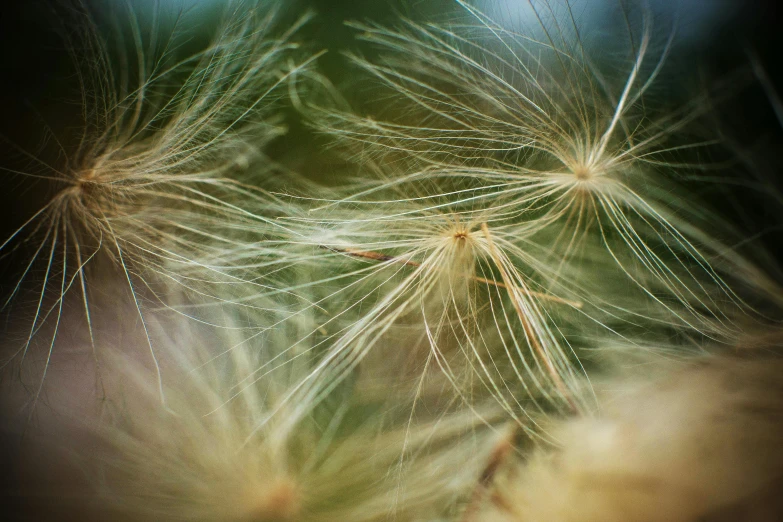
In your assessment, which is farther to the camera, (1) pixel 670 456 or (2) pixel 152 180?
(2) pixel 152 180

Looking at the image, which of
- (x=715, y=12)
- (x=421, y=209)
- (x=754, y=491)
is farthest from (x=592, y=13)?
(x=754, y=491)

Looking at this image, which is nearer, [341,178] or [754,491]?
[754,491]

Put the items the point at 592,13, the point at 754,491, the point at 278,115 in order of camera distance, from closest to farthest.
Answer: the point at 754,491
the point at 592,13
the point at 278,115

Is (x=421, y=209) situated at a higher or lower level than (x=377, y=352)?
higher

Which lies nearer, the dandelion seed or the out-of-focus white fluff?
the out-of-focus white fluff

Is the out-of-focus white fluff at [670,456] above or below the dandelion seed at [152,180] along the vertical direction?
below

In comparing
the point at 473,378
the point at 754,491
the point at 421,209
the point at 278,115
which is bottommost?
the point at 754,491

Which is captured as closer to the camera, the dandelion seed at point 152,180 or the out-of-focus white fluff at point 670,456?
the out-of-focus white fluff at point 670,456

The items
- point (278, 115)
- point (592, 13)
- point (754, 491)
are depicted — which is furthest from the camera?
point (278, 115)

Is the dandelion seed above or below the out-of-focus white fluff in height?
above

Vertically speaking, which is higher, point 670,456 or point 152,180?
point 152,180

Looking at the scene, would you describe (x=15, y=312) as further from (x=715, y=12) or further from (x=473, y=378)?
(x=715, y=12)
